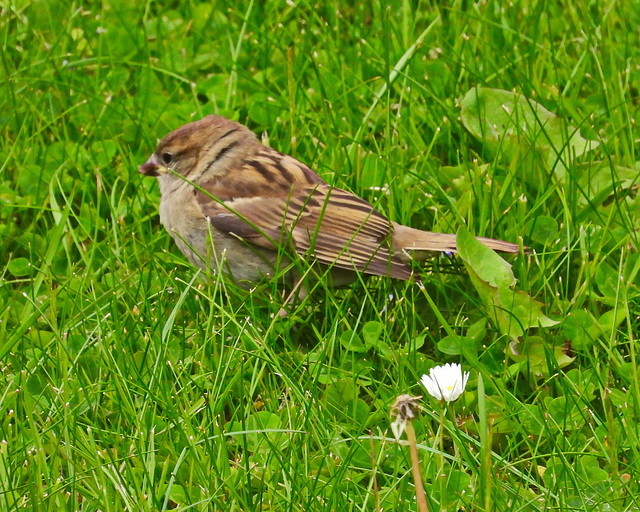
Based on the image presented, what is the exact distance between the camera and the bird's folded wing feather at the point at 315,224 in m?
4.16

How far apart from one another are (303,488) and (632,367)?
4.17ft

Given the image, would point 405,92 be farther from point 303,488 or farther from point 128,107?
point 303,488

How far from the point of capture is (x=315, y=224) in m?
4.39

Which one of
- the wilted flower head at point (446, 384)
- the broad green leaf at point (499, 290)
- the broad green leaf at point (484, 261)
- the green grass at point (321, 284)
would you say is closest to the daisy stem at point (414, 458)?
the green grass at point (321, 284)

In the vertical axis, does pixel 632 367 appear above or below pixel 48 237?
above

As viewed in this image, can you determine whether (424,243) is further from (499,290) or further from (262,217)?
(262,217)

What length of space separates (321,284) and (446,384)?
A: 128 centimetres

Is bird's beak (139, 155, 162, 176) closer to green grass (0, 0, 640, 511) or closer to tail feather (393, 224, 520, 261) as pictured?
green grass (0, 0, 640, 511)

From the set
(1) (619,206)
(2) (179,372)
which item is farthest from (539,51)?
(2) (179,372)

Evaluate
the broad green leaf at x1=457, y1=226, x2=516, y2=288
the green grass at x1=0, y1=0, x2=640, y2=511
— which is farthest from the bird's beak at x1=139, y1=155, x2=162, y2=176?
the broad green leaf at x1=457, y1=226, x2=516, y2=288

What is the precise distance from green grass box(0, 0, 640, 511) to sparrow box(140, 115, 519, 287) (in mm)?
143

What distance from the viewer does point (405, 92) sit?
5.30 m

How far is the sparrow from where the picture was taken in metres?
4.18

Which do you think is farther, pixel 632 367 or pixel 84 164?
pixel 84 164
